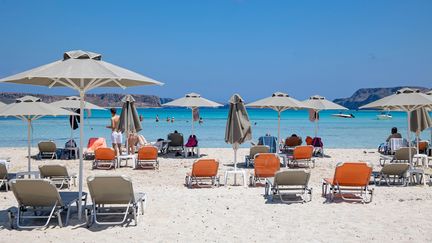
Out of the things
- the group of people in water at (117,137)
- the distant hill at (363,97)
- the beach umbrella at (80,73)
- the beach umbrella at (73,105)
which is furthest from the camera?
the distant hill at (363,97)

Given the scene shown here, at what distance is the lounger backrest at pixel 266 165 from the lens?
9.05m

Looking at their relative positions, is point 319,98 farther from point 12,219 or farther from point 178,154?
point 12,219

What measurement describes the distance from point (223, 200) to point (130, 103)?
242 inches

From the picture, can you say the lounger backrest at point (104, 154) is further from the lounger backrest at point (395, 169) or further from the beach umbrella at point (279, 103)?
the lounger backrest at point (395, 169)

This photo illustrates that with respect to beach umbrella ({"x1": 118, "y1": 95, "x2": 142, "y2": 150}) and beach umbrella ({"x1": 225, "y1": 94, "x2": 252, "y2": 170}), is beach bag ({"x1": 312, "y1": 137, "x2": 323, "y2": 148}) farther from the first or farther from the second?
beach umbrella ({"x1": 118, "y1": 95, "x2": 142, "y2": 150})

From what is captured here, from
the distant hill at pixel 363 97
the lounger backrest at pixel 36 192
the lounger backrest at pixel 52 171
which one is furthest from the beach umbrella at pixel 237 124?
the distant hill at pixel 363 97

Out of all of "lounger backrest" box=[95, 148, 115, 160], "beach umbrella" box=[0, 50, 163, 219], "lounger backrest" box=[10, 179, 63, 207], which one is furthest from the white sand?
"lounger backrest" box=[95, 148, 115, 160]

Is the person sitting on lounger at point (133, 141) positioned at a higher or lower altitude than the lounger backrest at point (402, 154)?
higher

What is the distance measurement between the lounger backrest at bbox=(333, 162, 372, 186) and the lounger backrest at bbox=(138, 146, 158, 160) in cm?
527

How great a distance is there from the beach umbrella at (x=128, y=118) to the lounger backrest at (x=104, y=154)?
1368 millimetres

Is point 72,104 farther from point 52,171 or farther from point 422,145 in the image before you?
point 422,145

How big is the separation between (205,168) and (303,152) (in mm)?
3659

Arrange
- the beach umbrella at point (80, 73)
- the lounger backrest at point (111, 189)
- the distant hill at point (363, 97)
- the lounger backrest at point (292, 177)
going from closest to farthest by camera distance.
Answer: the beach umbrella at point (80, 73)
the lounger backrest at point (111, 189)
the lounger backrest at point (292, 177)
the distant hill at point (363, 97)

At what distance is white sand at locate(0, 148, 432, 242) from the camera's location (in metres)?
5.25
